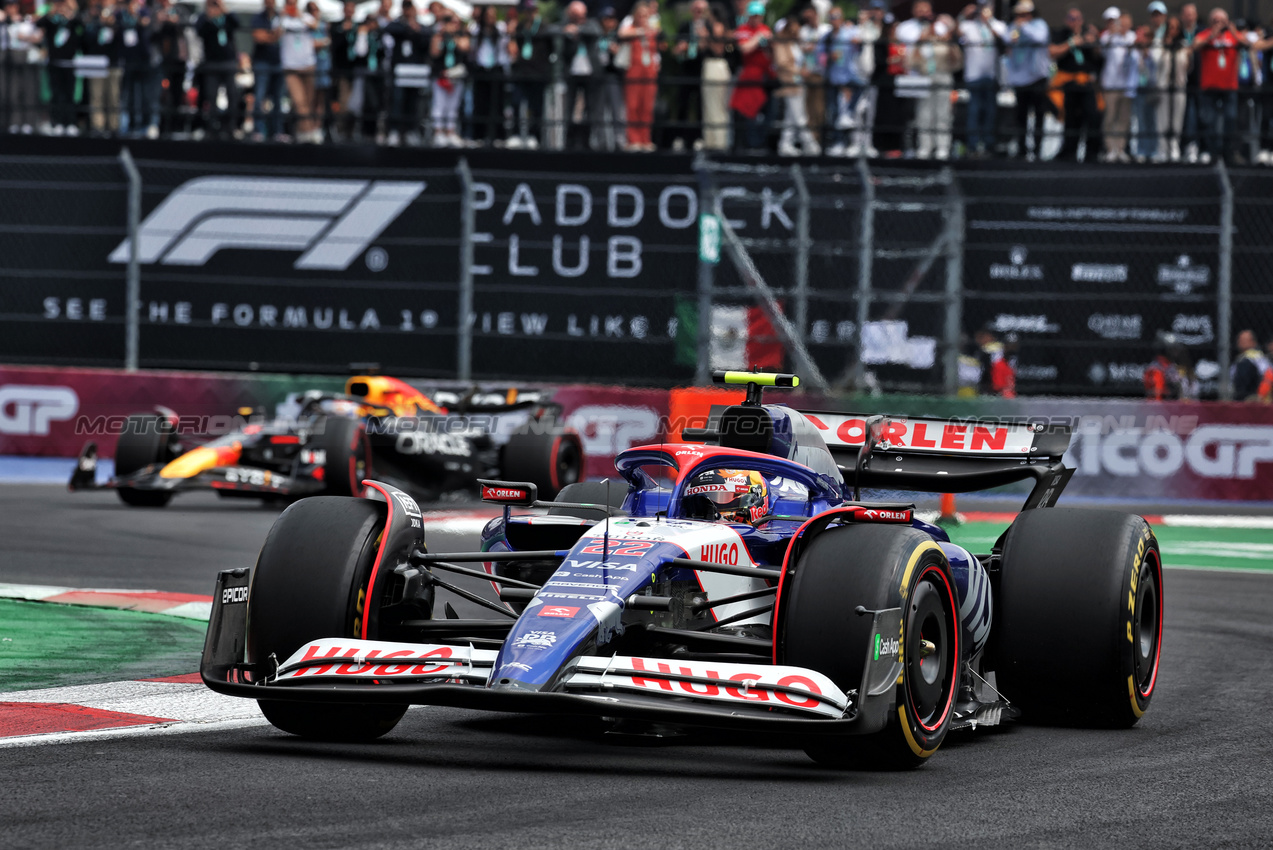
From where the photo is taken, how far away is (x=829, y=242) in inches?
714

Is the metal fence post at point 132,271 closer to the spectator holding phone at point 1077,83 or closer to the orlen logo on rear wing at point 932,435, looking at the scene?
the spectator holding phone at point 1077,83

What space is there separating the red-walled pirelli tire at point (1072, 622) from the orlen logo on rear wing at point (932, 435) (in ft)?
3.79

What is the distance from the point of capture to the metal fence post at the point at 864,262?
17812mm

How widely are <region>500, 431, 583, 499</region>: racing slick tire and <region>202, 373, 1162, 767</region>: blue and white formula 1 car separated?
8.24 metres

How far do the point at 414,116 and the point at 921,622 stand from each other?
638 inches

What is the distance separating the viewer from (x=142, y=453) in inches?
637

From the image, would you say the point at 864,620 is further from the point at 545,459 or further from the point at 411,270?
the point at 411,270

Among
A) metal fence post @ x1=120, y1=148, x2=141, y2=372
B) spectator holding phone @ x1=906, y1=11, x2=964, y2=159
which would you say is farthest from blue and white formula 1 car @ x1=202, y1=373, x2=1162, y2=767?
spectator holding phone @ x1=906, y1=11, x2=964, y2=159

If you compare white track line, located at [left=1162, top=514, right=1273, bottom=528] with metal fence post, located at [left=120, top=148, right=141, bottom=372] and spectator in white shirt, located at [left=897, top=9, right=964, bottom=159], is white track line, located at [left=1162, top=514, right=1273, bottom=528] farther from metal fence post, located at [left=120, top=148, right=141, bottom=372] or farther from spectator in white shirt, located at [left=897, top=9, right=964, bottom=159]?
metal fence post, located at [left=120, top=148, right=141, bottom=372]

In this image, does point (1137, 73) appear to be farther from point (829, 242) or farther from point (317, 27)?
point (317, 27)

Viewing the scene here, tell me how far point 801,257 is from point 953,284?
1591 mm

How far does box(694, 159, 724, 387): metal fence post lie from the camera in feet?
59.6

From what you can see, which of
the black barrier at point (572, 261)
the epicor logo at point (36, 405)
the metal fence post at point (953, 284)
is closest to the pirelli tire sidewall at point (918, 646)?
the metal fence post at point (953, 284)

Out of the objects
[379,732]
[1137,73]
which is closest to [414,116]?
[1137,73]
